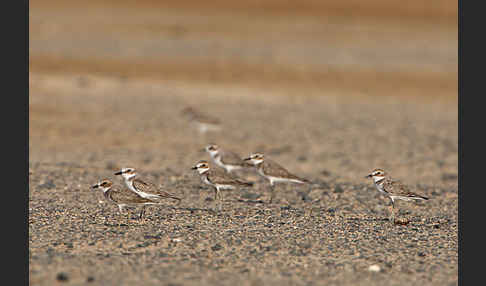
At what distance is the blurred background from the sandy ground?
140mm

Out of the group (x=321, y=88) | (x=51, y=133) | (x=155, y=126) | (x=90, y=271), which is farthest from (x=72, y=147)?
(x=321, y=88)

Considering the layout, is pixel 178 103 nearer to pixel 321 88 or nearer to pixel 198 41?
pixel 321 88

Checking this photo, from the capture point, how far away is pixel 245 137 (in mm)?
19547

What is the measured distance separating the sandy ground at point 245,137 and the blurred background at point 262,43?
14 cm

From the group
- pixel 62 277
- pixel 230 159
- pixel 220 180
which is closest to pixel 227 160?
pixel 230 159

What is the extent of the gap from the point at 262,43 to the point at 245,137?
57.7 ft

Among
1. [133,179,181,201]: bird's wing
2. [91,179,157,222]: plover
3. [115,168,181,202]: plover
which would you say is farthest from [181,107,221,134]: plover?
[91,179,157,222]: plover

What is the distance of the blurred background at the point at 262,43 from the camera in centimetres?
2941

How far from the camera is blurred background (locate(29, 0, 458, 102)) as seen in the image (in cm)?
2941

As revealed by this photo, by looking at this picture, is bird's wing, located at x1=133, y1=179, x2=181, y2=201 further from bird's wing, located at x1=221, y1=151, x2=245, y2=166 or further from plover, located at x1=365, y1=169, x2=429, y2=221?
bird's wing, located at x1=221, y1=151, x2=245, y2=166

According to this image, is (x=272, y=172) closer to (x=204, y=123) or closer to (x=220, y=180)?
(x=220, y=180)

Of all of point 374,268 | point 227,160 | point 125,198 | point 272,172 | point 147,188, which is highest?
point 227,160

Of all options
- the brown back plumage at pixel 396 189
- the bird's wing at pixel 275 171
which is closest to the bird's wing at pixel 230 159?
the bird's wing at pixel 275 171

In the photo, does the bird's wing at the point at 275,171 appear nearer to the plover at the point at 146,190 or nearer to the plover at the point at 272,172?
the plover at the point at 272,172
